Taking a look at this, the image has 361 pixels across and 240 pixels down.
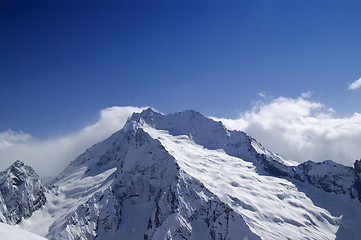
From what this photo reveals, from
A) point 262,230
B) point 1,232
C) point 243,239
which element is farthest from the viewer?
point 262,230

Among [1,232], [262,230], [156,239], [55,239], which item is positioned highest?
[262,230]

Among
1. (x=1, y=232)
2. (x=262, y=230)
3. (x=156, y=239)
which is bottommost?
(x=156, y=239)

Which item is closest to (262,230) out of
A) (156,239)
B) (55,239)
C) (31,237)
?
(156,239)

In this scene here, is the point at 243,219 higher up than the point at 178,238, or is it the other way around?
the point at 243,219

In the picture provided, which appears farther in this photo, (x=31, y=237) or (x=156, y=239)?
(x=156, y=239)

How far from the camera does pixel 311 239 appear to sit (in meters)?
199

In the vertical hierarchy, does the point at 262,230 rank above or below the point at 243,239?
above

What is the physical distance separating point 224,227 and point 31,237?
201m

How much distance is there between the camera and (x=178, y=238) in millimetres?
199750

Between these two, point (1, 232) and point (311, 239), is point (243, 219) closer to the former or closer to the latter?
point (311, 239)

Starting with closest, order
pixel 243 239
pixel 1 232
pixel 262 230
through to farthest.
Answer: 1. pixel 1 232
2. pixel 243 239
3. pixel 262 230

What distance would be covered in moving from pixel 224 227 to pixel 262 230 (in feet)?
91.3

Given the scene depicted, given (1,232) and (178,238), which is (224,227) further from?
Answer: (1,232)

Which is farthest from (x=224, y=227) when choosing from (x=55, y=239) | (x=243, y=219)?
(x=55, y=239)
